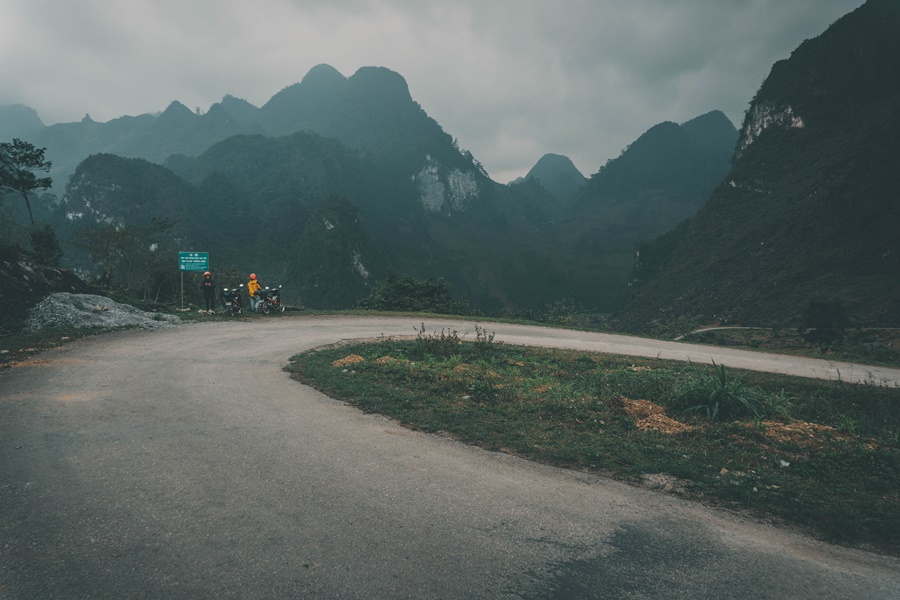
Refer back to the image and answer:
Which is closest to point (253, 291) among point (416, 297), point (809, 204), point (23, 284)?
point (23, 284)

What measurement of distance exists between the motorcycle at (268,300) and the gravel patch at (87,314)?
4.05 metres

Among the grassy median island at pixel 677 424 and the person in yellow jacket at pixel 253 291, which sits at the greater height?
the person in yellow jacket at pixel 253 291

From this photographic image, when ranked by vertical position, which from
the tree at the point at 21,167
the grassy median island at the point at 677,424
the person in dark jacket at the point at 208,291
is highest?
the tree at the point at 21,167

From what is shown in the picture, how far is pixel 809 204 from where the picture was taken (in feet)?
251

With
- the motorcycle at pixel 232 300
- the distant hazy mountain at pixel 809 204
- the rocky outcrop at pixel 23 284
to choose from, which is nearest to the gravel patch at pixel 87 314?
the rocky outcrop at pixel 23 284

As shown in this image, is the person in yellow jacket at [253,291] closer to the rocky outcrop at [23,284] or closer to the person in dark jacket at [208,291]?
the person in dark jacket at [208,291]

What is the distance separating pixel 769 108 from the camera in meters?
108

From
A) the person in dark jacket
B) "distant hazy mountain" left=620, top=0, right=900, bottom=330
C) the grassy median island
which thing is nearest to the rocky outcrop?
the person in dark jacket

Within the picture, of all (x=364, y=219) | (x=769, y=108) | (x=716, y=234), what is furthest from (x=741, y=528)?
(x=364, y=219)

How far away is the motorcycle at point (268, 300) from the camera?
20516 millimetres

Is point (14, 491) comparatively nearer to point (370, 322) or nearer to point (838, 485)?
point (838, 485)

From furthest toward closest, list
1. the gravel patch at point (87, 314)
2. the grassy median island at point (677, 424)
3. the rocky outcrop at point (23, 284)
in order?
the gravel patch at point (87, 314) < the rocky outcrop at point (23, 284) < the grassy median island at point (677, 424)

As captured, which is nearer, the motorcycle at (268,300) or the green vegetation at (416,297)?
the motorcycle at (268,300)

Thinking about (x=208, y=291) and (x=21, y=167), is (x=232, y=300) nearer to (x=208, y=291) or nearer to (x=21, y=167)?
(x=208, y=291)
